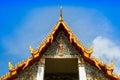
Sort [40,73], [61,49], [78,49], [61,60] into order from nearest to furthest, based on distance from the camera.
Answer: [40,73] < [78,49] < [61,49] < [61,60]

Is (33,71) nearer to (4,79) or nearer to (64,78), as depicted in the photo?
(4,79)

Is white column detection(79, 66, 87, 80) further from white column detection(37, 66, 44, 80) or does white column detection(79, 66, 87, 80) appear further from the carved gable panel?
white column detection(37, 66, 44, 80)

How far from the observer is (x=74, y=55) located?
Result: 1309 cm

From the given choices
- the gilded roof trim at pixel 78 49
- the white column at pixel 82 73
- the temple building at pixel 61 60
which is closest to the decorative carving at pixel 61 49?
the temple building at pixel 61 60

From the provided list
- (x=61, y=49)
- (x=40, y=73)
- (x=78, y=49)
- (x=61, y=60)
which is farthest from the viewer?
(x=61, y=60)

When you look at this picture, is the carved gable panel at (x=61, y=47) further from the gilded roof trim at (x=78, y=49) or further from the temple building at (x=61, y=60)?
the gilded roof trim at (x=78, y=49)

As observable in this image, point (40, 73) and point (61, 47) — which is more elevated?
point (61, 47)

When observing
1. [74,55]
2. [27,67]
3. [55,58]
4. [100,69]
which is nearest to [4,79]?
[27,67]

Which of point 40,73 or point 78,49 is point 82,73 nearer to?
point 78,49

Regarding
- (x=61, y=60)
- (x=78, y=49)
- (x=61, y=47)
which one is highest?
(x=61, y=47)

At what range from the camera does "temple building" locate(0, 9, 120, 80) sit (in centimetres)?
1251

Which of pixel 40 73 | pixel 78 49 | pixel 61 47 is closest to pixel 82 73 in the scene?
pixel 78 49

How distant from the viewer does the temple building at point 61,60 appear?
12.5 metres

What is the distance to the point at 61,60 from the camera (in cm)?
1359
